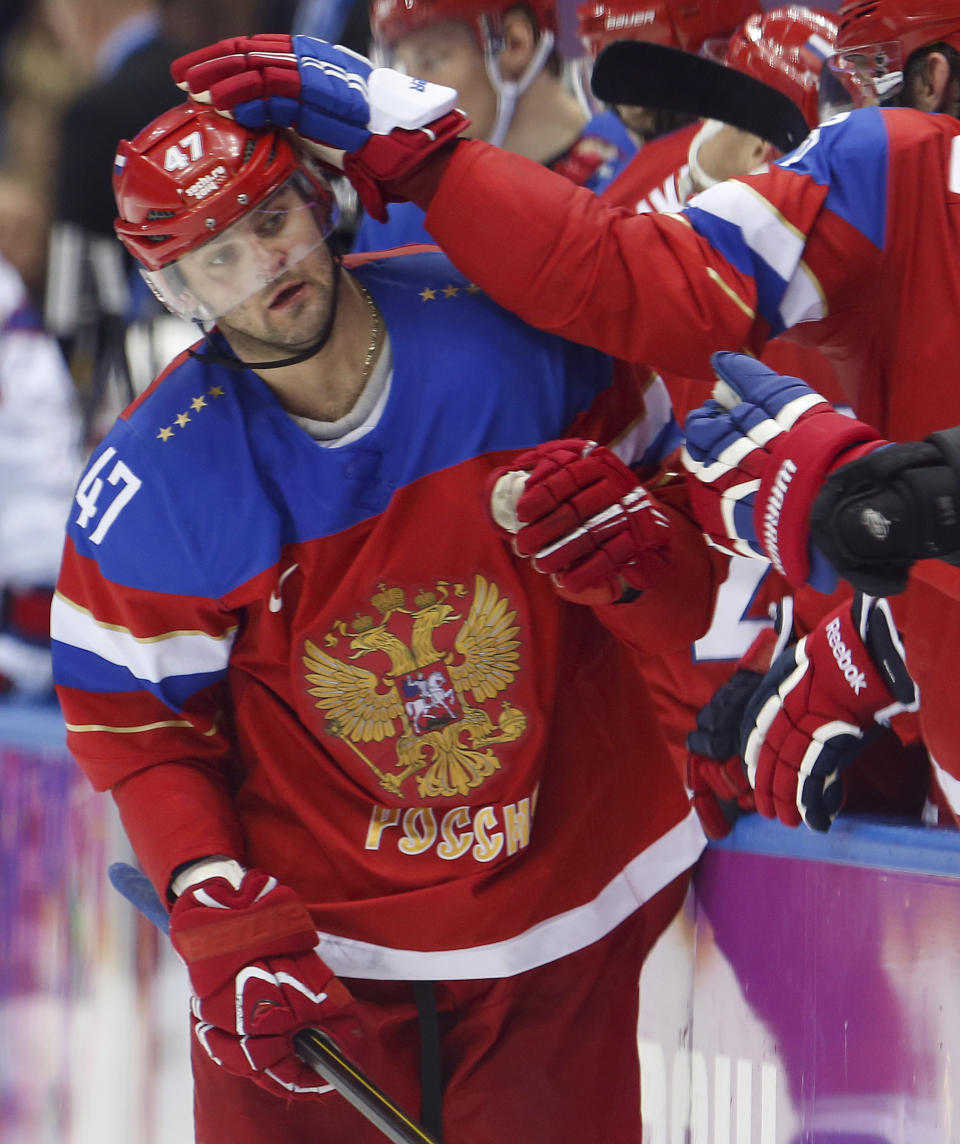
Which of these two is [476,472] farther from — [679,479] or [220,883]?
[220,883]

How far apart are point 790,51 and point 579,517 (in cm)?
118

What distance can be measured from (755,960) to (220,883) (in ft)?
2.26

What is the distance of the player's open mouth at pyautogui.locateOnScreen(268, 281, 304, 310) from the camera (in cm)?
159

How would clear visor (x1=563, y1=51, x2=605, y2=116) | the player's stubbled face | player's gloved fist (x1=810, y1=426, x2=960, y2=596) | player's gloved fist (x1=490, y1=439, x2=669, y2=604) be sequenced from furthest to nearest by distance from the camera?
clear visor (x1=563, y1=51, x2=605, y2=116) → the player's stubbled face → player's gloved fist (x1=490, y1=439, x2=669, y2=604) → player's gloved fist (x1=810, y1=426, x2=960, y2=596)

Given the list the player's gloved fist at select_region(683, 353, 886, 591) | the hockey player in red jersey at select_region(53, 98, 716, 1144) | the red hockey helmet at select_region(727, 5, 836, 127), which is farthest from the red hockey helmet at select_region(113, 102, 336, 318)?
the red hockey helmet at select_region(727, 5, 836, 127)

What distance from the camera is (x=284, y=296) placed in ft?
5.24

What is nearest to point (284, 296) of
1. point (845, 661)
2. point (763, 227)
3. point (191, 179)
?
point (191, 179)

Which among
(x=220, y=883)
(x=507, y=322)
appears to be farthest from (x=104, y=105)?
(x=220, y=883)

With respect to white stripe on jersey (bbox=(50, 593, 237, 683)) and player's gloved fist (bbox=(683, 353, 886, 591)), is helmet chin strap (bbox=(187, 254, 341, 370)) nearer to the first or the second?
white stripe on jersey (bbox=(50, 593, 237, 683))

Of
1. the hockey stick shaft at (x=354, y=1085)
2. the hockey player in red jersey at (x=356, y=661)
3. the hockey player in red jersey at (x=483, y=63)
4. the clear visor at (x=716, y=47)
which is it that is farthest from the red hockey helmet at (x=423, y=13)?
the hockey stick shaft at (x=354, y=1085)

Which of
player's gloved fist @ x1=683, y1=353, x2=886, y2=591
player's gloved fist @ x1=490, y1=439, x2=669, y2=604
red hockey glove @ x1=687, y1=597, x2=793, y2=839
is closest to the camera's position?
player's gloved fist @ x1=683, y1=353, x2=886, y2=591

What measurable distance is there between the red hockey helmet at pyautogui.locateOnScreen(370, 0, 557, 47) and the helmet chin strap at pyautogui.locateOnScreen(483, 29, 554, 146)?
65 mm

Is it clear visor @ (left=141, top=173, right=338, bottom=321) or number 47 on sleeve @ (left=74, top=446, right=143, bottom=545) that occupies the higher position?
clear visor @ (left=141, top=173, right=338, bottom=321)

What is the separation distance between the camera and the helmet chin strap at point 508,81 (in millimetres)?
2398
